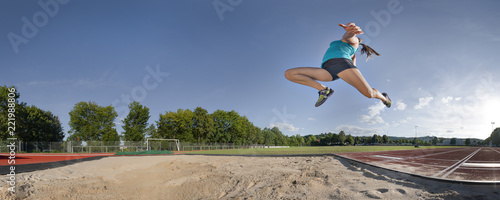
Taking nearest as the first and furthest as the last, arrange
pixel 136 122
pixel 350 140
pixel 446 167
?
1. pixel 446 167
2. pixel 136 122
3. pixel 350 140

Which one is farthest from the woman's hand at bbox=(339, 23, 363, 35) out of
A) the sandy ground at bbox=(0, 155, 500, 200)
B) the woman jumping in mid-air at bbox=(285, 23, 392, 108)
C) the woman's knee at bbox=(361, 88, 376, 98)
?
the sandy ground at bbox=(0, 155, 500, 200)

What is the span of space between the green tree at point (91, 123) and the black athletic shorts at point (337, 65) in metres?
51.7

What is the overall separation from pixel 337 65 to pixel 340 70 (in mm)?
81

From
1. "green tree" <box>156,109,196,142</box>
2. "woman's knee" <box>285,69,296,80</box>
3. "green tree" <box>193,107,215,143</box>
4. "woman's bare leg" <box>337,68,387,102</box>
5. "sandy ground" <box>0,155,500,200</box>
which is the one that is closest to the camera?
"woman's bare leg" <box>337,68,387,102</box>

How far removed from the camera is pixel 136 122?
4909 centimetres

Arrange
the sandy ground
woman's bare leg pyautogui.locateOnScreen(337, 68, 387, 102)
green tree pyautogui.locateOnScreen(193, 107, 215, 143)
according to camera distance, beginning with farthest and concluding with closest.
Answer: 1. green tree pyautogui.locateOnScreen(193, 107, 215, 143)
2. the sandy ground
3. woman's bare leg pyautogui.locateOnScreen(337, 68, 387, 102)

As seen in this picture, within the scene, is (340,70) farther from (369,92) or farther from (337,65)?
(369,92)

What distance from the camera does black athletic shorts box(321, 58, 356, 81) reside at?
3287 mm

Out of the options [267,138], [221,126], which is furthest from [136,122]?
[267,138]

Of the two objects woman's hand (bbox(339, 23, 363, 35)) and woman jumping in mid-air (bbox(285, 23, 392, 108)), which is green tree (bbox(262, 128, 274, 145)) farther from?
woman's hand (bbox(339, 23, 363, 35))

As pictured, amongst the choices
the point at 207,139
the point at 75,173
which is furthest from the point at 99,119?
Result: the point at 75,173

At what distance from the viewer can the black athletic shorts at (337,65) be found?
3.29 metres

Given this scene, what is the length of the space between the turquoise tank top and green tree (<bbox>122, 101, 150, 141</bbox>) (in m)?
51.0

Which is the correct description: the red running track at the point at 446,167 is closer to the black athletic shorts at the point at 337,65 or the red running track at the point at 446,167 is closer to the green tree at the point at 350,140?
the black athletic shorts at the point at 337,65
